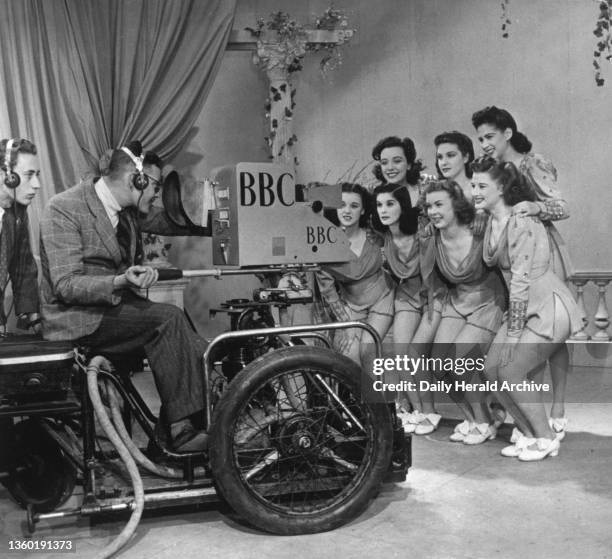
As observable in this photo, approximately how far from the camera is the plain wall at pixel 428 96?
648 centimetres

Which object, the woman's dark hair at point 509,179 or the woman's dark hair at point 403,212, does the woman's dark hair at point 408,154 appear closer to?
the woman's dark hair at point 403,212

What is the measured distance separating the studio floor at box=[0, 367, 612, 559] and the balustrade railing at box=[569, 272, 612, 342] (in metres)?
2.34

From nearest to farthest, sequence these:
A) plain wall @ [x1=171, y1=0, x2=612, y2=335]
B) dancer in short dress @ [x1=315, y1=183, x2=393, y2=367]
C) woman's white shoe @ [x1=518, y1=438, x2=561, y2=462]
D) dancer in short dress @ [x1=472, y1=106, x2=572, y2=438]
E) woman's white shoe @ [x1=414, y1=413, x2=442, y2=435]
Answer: woman's white shoe @ [x1=518, y1=438, x2=561, y2=462]
dancer in short dress @ [x1=472, y1=106, x2=572, y2=438]
woman's white shoe @ [x1=414, y1=413, x2=442, y2=435]
dancer in short dress @ [x1=315, y1=183, x2=393, y2=367]
plain wall @ [x1=171, y1=0, x2=612, y2=335]

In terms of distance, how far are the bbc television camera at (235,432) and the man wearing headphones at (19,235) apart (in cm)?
51

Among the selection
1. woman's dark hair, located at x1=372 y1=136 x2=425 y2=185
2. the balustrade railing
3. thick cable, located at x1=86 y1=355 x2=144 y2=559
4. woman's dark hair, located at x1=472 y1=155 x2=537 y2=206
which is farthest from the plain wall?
thick cable, located at x1=86 y1=355 x2=144 y2=559

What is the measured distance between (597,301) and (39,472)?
4.64 meters

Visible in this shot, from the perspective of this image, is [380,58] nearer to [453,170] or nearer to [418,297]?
[453,170]

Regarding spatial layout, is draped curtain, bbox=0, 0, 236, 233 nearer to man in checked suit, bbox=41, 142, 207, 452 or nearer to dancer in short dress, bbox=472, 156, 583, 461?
man in checked suit, bbox=41, 142, 207, 452

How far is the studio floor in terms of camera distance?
10.4 feet

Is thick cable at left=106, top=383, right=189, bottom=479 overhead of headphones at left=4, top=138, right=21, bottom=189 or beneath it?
beneath

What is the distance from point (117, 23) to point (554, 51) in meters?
3.31

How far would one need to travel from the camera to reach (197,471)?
3473 millimetres

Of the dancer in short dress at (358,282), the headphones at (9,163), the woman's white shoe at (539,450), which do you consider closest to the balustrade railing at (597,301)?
the dancer in short dress at (358,282)

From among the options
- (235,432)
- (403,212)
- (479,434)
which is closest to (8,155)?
(235,432)
